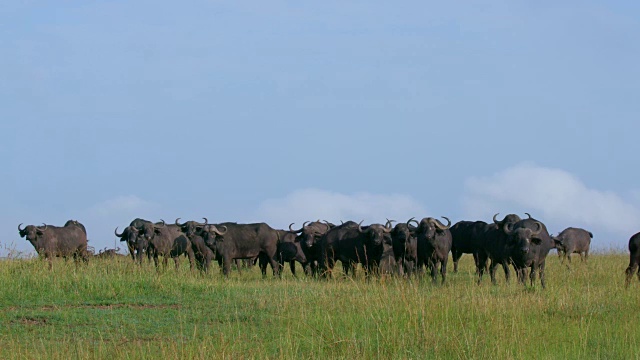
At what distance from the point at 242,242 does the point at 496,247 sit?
801cm

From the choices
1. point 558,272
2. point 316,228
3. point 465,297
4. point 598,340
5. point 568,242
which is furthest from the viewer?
point 568,242

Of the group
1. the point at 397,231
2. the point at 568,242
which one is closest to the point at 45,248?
the point at 397,231

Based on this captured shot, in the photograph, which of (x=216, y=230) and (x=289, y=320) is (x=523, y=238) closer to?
(x=289, y=320)

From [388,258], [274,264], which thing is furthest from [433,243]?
[274,264]

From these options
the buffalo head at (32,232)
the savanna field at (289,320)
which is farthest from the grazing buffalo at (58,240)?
the savanna field at (289,320)

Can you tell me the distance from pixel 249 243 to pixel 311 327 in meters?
13.2

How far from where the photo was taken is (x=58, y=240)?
2711 cm

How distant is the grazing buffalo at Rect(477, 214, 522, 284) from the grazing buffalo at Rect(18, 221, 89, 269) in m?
12.1

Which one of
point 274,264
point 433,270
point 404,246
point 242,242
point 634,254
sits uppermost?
point 242,242

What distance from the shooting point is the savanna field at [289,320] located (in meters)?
11.5

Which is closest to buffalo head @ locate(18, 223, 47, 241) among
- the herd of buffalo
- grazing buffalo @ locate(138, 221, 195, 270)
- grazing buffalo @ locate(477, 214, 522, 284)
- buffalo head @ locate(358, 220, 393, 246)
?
the herd of buffalo

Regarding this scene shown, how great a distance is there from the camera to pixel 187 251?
29.2 metres

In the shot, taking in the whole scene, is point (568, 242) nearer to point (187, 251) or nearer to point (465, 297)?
point (187, 251)

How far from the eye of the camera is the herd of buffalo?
822 inches
